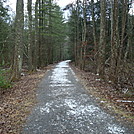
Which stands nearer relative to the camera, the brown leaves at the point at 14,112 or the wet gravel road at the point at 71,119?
the wet gravel road at the point at 71,119

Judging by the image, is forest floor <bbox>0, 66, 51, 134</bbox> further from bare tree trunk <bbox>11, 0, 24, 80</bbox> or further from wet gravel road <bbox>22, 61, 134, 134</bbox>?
bare tree trunk <bbox>11, 0, 24, 80</bbox>

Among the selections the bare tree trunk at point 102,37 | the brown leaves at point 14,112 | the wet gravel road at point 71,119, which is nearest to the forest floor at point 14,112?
the brown leaves at point 14,112

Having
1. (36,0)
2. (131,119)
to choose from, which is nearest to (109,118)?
(131,119)

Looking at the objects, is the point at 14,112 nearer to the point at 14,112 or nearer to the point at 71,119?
the point at 14,112

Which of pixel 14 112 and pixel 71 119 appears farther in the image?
pixel 14 112

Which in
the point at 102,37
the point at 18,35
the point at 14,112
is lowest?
the point at 14,112

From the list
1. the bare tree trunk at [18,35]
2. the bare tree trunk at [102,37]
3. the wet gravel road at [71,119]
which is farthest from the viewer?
the bare tree trunk at [102,37]

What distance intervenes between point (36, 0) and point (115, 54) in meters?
11.5

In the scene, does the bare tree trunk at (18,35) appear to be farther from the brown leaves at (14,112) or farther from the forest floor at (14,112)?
the brown leaves at (14,112)

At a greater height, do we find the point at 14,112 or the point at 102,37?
the point at 102,37

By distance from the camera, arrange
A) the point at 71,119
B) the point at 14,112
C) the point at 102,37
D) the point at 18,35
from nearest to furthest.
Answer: the point at 71,119 → the point at 14,112 → the point at 18,35 → the point at 102,37

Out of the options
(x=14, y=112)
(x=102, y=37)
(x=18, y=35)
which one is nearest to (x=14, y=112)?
(x=14, y=112)

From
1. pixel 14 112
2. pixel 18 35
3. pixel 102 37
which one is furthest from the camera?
pixel 102 37

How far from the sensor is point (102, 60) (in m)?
10.9
